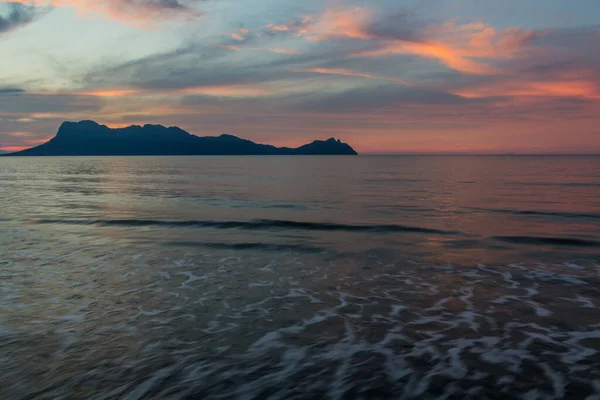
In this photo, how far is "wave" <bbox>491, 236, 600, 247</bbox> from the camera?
1947cm

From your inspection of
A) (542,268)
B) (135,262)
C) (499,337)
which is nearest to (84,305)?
(135,262)

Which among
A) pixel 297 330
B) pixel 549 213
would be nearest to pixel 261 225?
pixel 297 330

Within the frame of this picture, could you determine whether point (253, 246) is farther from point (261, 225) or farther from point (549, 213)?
point (549, 213)

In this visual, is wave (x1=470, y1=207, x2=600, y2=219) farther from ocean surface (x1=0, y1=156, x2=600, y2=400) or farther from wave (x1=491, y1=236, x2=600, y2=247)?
wave (x1=491, y1=236, x2=600, y2=247)

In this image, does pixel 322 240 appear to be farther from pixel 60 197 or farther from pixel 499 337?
pixel 60 197

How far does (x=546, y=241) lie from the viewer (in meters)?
20.1

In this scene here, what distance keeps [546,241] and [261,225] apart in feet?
48.5

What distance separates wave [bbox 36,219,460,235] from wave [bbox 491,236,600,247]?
2.82 m

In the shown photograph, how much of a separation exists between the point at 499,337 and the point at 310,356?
13.6ft

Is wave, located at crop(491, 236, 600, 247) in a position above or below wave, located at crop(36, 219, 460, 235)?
below

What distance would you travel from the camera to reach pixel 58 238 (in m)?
20.1

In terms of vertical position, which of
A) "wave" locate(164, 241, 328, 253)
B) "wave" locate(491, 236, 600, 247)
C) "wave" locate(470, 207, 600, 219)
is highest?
"wave" locate(470, 207, 600, 219)

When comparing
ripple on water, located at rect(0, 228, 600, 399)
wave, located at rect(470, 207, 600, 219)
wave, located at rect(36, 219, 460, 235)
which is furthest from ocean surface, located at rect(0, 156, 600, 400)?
wave, located at rect(470, 207, 600, 219)

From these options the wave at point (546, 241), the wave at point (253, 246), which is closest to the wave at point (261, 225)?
the wave at point (546, 241)
